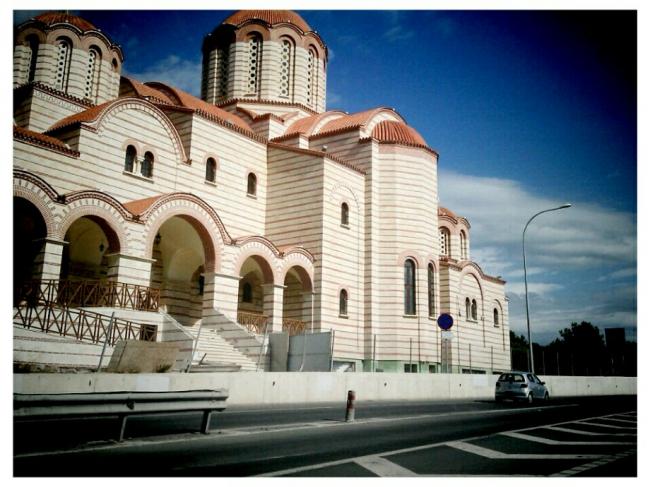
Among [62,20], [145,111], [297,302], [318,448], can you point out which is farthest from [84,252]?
[318,448]

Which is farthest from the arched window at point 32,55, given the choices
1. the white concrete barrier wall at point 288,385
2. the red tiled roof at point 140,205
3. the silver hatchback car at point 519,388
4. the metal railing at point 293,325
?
the silver hatchback car at point 519,388

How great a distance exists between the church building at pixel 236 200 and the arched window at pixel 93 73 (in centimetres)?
6

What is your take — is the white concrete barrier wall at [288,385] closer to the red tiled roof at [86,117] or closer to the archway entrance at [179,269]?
the archway entrance at [179,269]

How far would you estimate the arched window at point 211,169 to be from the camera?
80.4ft

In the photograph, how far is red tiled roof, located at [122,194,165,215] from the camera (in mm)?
18772

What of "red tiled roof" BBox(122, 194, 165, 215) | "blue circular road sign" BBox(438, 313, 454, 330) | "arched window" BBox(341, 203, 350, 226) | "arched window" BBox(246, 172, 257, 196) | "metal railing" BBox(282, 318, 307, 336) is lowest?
"metal railing" BBox(282, 318, 307, 336)

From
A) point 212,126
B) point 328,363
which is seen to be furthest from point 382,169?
point 328,363

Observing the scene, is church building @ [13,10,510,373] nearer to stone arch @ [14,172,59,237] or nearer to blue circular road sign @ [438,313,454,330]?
stone arch @ [14,172,59,237]

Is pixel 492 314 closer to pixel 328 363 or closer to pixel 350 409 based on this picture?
pixel 328 363

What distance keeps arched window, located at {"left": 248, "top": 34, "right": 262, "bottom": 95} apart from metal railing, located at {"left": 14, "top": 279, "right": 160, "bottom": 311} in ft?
56.2

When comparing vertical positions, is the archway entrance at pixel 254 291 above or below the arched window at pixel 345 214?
below

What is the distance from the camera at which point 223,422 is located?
32.6 ft

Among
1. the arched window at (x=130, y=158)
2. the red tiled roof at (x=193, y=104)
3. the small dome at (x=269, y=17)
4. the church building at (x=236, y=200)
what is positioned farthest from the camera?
the small dome at (x=269, y=17)

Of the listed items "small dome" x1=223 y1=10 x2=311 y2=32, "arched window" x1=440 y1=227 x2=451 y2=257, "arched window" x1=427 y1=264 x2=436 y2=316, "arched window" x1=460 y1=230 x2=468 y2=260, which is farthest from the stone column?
"arched window" x1=460 y1=230 x2=468 y2=260
